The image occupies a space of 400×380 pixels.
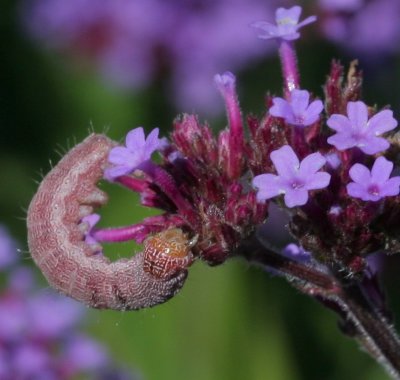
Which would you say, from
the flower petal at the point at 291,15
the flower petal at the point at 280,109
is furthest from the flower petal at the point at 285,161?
the flower petal at the point at 291,15

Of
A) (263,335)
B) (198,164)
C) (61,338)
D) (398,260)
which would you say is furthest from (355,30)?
(198,164)

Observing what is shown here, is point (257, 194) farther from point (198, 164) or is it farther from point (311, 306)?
point (311, 306)

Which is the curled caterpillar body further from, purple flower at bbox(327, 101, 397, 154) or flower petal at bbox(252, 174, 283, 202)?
purple flower at bbox(327, 101, 397, 154)

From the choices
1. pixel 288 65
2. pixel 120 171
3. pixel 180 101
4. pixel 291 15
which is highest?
pixel 180 101

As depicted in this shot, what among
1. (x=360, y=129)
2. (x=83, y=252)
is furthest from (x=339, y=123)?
(x=83, y=252)

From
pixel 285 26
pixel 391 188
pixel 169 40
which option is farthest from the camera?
pixel 169 40

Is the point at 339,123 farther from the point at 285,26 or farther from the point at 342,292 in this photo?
the point at 342,292

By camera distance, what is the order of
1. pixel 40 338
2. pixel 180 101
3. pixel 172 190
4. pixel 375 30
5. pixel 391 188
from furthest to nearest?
1. pixel 180 101
2. pixel 375 30
3. pixel 40 338
4. pixel 172 190
5. pixel 391 188
